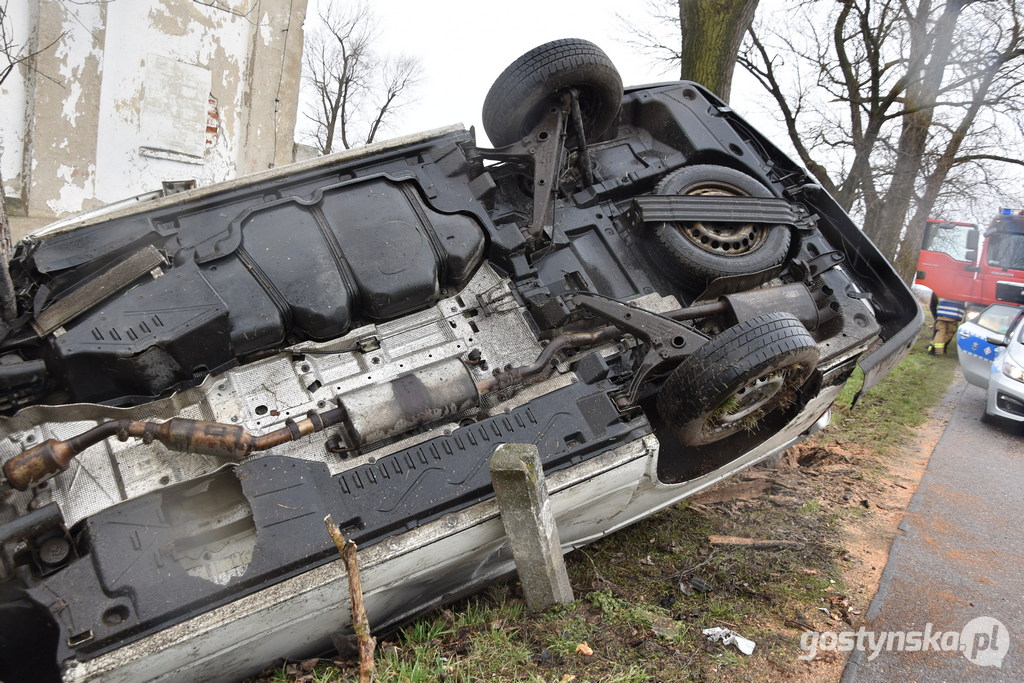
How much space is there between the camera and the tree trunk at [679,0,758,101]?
7.14 m

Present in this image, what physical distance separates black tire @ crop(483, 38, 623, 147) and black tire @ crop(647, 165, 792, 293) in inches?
25.2

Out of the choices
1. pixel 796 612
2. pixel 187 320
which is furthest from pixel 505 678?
pixel 187 320

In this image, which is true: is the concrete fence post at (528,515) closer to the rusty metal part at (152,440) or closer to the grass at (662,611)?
the grass at (662,611)

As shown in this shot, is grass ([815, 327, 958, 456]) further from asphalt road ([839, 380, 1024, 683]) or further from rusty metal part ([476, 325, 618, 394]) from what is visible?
rusty metal part ([476, 325, 618, 394])

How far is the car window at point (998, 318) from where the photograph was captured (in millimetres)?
9016

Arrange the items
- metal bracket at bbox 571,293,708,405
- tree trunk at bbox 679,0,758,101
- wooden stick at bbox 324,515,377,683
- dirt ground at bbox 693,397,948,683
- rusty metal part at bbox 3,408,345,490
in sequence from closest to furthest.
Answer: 1. wooden stick at bbox 324,515,377,683
2. rusty metal part at bbox 3,408,345,490
3. metal bracket at bbox 571,293,708,405
4. dirt ground at bbox 693,397,948,683
5. tree trunk at bbox 679,0,758,101

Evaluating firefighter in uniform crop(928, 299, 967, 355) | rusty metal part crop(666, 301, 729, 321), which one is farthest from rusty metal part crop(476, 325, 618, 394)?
firefighter in uniform crop(928, 299, 967, 355)

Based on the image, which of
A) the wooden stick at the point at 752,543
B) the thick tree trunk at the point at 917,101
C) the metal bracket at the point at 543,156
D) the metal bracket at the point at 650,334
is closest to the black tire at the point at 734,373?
the metal bracket at the point at 650,334

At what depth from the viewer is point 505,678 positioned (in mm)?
2787

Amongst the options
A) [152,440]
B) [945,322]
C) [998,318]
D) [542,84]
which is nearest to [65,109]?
[542,84]

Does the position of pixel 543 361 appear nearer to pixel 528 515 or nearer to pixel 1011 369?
pixel 528 515

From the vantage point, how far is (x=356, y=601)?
95.3 inches

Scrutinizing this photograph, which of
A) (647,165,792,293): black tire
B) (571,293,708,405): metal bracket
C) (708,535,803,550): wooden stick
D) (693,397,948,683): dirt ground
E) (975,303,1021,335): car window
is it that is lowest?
(693,397,948,683): dirt ground

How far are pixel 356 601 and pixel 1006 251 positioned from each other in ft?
43.2
